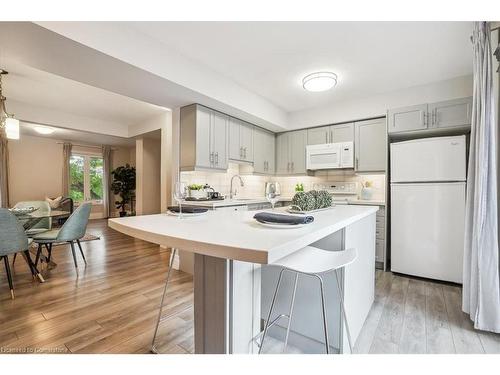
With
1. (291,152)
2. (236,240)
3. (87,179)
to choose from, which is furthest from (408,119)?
(87,179)

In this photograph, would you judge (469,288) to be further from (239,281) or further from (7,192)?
(7,192)

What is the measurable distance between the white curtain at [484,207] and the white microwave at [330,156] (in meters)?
1.78

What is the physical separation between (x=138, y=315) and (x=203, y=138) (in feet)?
6.62

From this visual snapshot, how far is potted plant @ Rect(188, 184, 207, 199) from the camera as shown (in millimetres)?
3187

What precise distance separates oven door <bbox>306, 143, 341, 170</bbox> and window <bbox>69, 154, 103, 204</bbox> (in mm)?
6719

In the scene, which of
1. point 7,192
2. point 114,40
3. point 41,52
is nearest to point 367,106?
point 114,40

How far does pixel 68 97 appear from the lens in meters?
3.68

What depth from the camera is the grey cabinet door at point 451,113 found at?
8.83ft

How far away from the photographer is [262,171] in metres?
4.14

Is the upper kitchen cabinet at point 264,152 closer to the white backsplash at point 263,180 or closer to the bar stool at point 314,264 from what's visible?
the white backsplash at point 263,180

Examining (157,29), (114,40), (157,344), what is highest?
(157,29)

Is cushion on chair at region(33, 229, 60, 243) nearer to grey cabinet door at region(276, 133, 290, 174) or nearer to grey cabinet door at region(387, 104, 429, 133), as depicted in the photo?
grey cabinet door at region(276, 133, 290, 174)
